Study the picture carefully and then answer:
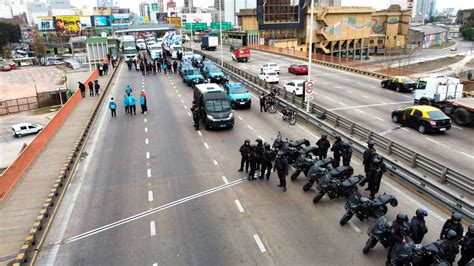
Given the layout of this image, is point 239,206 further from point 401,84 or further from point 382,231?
point 401,84

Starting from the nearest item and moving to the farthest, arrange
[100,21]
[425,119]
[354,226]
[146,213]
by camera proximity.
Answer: [354,226] → [146,213] → [425,119] → [100,21]

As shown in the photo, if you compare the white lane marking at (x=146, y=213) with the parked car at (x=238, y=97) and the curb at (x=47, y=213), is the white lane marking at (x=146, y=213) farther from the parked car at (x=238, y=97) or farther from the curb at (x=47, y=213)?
the parked car at (x=238, y=97)

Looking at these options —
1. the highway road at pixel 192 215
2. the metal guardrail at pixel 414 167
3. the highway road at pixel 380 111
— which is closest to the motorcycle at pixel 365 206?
the highway road at pixel 192 215

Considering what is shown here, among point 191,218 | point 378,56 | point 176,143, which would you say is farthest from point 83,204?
point 378,56

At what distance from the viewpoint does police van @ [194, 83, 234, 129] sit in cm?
2117

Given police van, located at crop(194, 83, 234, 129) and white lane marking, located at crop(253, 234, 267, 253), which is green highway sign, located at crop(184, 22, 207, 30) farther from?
white lane marking, located at crop(253, 234, 267, 253)

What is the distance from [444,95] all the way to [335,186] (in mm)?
15891

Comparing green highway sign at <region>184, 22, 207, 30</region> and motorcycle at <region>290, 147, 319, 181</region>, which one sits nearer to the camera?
motorcycle at <region>290, 147, 319, 181</region>

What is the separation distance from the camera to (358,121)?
22.6m

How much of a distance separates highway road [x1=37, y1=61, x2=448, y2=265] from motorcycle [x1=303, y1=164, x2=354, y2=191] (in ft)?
1.92

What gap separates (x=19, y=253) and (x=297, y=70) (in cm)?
3685

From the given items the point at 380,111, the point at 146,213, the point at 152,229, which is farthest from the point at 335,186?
the point at 380,111

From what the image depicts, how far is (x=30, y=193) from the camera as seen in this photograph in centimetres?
1440

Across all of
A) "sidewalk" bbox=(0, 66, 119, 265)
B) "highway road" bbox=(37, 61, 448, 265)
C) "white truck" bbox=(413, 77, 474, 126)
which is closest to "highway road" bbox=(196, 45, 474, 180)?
"white truck" bbox=(413, 77, 474, 126)
